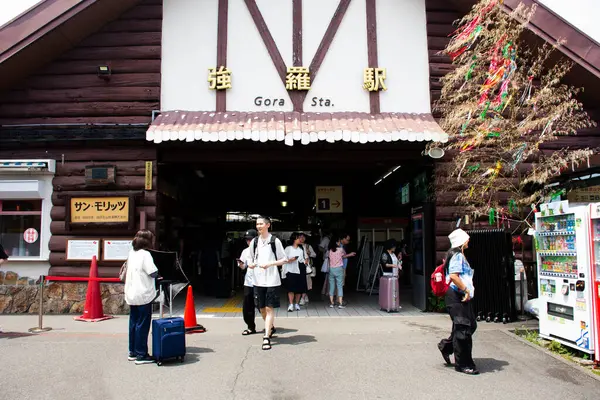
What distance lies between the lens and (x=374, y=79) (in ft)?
33.2

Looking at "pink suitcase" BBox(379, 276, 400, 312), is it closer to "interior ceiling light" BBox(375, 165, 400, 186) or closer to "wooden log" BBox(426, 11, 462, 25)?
"interior ceiling light" BBox(375, 165, 400, 186)

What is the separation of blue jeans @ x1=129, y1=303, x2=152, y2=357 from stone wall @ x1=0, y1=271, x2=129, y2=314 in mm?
3872

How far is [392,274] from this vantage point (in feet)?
35.1

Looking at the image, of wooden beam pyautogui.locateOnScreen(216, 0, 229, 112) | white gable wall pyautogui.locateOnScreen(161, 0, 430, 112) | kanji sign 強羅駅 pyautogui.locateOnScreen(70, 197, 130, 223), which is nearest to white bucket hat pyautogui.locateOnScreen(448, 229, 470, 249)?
white gable wall pyautogui.locateOnScreen(161, 0, 430, 112)

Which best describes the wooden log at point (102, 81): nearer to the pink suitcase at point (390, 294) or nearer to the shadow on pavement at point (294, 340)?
the shadow on pavement at point (294, 340)

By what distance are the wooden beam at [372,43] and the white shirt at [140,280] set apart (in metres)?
5.90

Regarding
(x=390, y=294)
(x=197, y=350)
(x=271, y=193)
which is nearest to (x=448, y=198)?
(x=390, y=294)

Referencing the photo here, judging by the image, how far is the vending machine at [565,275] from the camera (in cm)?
626

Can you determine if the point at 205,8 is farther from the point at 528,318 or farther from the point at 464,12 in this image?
the point at 528,318

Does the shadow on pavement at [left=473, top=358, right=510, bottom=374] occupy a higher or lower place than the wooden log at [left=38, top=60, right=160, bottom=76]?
lower

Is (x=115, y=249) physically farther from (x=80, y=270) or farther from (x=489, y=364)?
(x=489, y=364)

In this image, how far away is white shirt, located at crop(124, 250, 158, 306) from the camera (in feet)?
20.1

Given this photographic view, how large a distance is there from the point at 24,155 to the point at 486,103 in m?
9.29

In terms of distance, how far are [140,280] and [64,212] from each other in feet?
16.2
